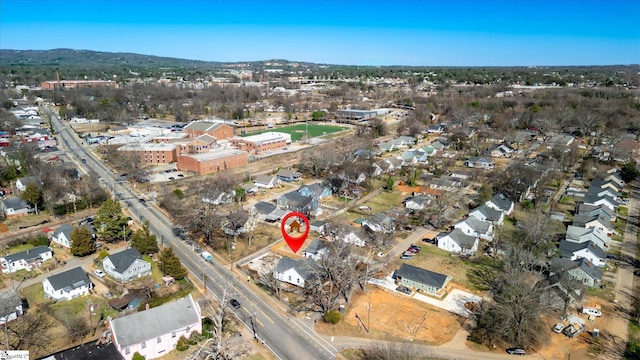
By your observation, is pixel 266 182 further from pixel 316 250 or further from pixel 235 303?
pixel 235 303

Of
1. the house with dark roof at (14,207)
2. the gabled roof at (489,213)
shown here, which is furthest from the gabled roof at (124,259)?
the gabled roof at (489,213)

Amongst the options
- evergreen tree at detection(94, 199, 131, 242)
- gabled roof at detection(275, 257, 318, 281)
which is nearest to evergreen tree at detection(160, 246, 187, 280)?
gabled roof at detection(275, 257, 318, 281)

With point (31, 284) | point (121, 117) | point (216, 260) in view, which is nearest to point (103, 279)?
point (31, 284)

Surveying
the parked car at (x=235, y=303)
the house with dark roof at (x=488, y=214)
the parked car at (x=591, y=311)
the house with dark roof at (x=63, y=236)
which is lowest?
the parked car at (x=235, y=303)

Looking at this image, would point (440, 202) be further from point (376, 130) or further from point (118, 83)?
point (118, 83)

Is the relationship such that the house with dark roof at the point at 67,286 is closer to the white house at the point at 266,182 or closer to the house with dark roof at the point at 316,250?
the house with dark roof at the point at 316,250

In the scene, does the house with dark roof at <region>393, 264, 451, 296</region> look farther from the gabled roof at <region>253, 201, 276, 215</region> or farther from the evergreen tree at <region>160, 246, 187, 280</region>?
the gabled roof at <region>253, 201, 276, 215</region>
